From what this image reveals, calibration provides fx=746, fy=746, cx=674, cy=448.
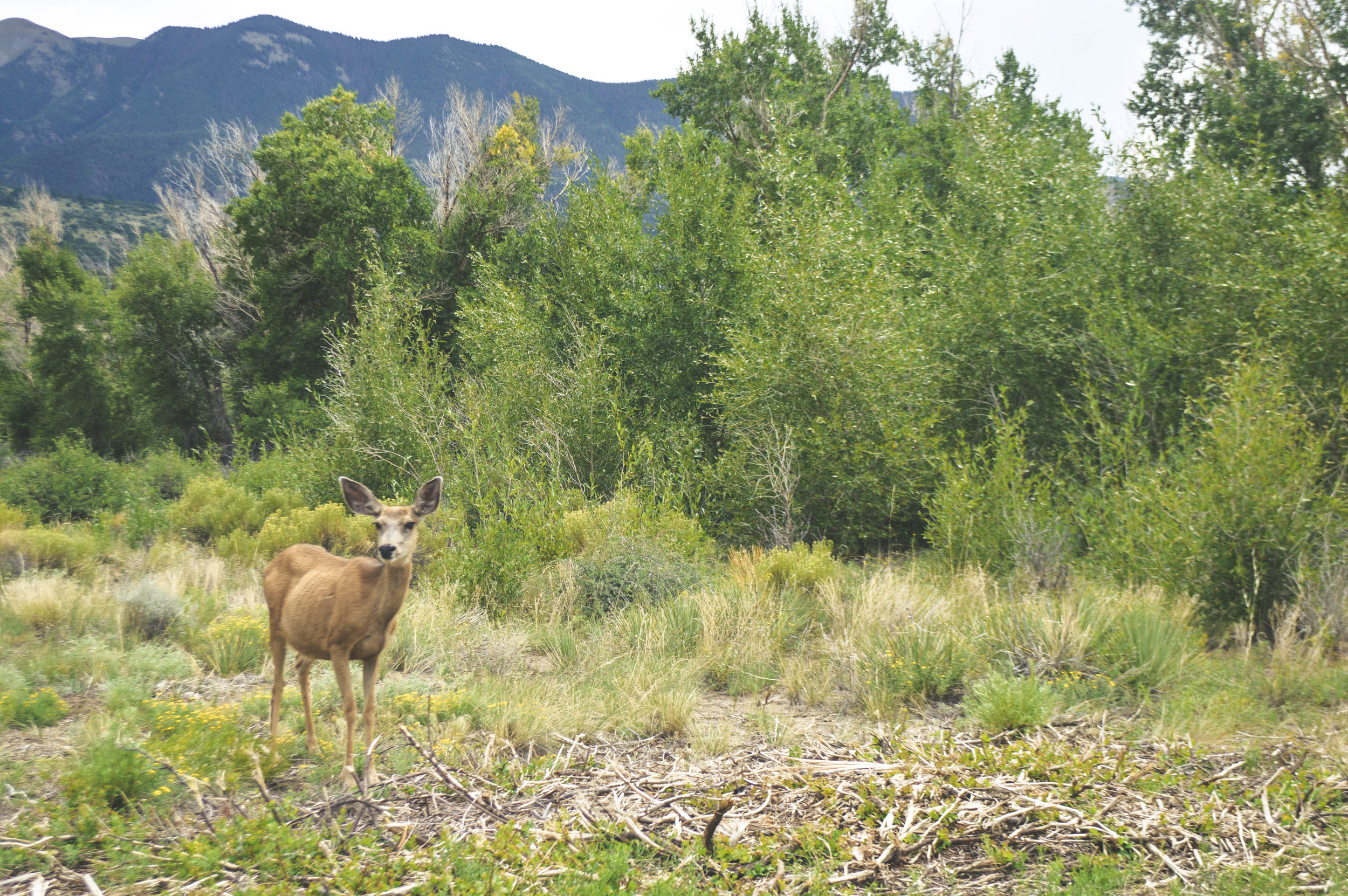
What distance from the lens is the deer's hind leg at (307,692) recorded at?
4.05 metres

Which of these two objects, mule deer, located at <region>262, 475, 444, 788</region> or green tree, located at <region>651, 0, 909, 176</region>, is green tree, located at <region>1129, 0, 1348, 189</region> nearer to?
green tree, located at <region>651, 0, 909, 176</region>

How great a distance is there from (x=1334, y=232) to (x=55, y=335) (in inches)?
1447

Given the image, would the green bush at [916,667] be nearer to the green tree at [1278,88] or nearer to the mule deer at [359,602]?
the mule deer at [359,602]

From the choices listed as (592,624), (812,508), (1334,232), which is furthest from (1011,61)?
(592,624)

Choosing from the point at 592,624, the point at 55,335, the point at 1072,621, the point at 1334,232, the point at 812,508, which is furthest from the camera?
the point at 55,335

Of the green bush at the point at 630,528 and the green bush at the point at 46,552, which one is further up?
the green bush at the point at 630,528

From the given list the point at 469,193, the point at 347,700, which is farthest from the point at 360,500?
the point at 469,193

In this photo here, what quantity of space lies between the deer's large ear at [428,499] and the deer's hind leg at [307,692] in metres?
1.09

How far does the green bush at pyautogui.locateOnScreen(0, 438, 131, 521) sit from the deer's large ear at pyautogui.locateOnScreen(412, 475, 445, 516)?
1681cm

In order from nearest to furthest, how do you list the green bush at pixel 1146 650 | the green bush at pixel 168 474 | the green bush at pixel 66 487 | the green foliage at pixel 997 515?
the green bush at pixel 1146 650
the green foliage at pixel 997 515
the green bush at pixel 66 487
the green bush at pixel 168 474

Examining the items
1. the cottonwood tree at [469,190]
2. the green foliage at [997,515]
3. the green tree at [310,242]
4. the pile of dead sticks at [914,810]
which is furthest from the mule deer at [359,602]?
the green tree at [310,242]

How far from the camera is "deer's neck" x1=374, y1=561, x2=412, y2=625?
12.0 ft

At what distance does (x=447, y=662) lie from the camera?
6.76 m

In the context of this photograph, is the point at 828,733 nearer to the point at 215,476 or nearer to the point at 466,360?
the point at 466,360
